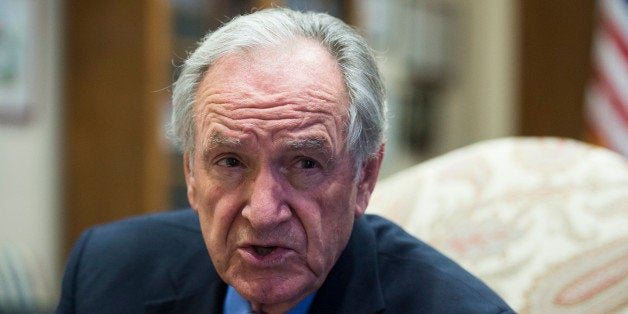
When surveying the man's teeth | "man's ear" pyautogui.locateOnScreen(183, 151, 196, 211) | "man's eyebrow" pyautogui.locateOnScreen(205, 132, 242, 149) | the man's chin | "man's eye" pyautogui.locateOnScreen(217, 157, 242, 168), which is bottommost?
the man's chin

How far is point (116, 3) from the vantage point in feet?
11.1

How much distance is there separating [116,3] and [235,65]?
7.31 feet

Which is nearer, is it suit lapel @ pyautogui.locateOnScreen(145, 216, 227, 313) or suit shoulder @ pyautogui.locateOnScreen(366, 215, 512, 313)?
suit shoulder @ pyautogui.locateOnScreen(366, 215, 512, 313)

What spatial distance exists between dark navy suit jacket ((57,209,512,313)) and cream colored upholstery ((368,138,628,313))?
0.20m

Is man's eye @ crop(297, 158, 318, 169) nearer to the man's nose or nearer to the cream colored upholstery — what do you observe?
the man's nose

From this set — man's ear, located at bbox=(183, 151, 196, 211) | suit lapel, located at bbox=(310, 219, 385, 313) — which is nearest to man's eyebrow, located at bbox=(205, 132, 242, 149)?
man's ear, located at bbox=(183, 151, 196, 211)

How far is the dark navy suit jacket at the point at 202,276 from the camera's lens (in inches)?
56.1

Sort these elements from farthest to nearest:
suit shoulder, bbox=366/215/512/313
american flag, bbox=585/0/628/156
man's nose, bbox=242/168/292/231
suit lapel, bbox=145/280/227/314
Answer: american flag, bbox=585/0/628/156, suit lapel, bbox=145/280/227/314, suit shoulder, bbox=366/215/512/313, man's nose, bbox=242/168/292/231

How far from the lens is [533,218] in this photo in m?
1.67

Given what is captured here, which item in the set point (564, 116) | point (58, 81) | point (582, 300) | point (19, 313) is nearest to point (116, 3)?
point (58, 81)

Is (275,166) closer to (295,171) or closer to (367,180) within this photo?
(295,171)

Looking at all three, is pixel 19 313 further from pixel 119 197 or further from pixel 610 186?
pixel 610 186

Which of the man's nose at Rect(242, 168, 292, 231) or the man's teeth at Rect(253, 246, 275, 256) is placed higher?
the man's nose at Rect(242, 168, 292, 231)

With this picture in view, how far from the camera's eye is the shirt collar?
4.75ft
